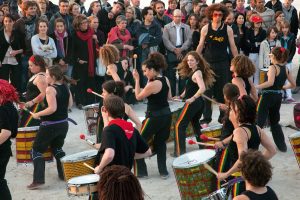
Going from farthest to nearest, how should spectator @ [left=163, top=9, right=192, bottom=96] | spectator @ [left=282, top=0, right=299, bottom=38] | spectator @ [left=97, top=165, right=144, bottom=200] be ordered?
spectator @ [left=282, top=0, right=299, bottom=38] < spectator @ [left=163, top=9, right=192, bottom=96] < spectator @ [left=97, top=165, right=144, bottom=200]

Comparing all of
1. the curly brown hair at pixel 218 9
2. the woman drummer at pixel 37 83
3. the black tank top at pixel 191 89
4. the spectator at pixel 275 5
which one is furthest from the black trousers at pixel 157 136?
the spectator at pixel 275 5

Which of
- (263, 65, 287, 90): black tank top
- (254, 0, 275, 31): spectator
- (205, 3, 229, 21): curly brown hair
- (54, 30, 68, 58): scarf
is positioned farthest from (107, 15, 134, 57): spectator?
(263, 65, 287, 90): black tank top

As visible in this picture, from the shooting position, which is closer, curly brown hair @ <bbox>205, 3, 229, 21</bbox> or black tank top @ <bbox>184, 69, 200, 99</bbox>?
black tank top @ <bbox>184, 69, 200, 99</bbox>

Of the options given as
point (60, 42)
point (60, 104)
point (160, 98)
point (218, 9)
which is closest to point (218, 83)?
point (218, 9)

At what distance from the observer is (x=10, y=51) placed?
40.5ft

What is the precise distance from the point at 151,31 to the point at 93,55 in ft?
4.02

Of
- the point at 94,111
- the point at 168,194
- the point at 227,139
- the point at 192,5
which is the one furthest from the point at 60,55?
the point at 227,139

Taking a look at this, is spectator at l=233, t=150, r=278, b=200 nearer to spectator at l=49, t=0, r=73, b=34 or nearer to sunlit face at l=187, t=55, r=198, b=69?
sunlit face at l=187, t=55, r=198, b=69

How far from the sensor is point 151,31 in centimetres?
1305

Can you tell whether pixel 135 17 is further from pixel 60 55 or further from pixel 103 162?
pixel 103 162

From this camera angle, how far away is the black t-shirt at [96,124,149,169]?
20.5 feet

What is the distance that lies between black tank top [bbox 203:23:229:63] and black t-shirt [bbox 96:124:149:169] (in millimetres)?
5200

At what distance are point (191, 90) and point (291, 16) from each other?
583 centimetres

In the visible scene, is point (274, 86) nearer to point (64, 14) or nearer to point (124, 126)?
point (124, 126)
